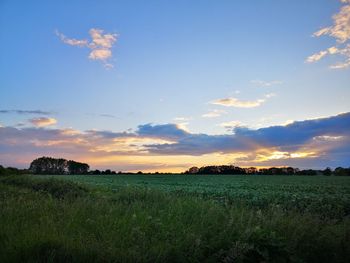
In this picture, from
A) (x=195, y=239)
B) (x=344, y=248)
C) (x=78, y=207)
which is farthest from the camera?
(x=78, y=207)

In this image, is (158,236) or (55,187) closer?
(158,236)

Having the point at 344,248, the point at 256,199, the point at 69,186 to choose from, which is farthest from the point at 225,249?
the point at 69,186

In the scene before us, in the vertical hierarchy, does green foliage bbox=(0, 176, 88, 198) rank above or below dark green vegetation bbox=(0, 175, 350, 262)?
above

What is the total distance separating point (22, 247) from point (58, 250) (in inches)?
24.4

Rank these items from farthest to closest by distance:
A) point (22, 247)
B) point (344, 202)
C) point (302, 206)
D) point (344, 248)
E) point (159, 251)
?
1. point (344, 202)
2. point (302, 206)
3. point (344, 248)
4. point (159, 251)
5. point (22, 247)

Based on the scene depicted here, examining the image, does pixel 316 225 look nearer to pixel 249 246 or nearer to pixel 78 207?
pixel 249 246

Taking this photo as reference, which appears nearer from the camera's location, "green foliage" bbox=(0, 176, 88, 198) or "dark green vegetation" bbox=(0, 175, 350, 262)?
"dark green vegetation" bbox=(0, 175, 350, 262)

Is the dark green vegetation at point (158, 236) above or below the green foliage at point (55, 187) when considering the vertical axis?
below

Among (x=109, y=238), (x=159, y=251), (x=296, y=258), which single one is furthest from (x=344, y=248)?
(x=109, y=238)

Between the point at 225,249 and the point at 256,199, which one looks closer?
the point at 225,249

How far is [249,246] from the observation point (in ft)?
24.6

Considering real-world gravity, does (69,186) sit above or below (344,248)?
above

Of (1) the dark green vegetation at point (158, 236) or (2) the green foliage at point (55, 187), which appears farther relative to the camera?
(2) the green foliage at point (55, 187)

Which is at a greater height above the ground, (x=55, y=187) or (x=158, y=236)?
(x=55, y=187)
